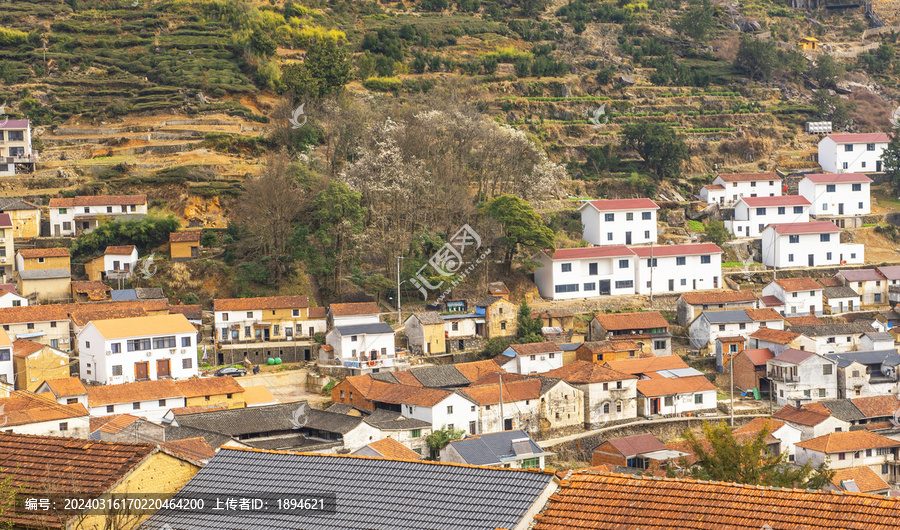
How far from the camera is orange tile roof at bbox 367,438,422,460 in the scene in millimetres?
26812

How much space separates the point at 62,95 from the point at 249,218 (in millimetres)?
16046

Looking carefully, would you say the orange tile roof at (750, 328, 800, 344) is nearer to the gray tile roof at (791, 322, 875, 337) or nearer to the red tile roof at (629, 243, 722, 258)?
the gray tile roof at (791, 322, 875, 337)

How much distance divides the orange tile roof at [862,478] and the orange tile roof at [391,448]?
10504 millimetres

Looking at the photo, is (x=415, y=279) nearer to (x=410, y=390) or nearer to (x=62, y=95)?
(x=410, y=390)

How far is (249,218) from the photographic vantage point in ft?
129

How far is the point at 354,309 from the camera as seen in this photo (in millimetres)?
36875

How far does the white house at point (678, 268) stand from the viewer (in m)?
43.1

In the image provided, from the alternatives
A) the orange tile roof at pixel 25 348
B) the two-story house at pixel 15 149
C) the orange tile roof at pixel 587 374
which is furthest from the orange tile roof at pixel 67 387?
the two-story house at pixel 15 149

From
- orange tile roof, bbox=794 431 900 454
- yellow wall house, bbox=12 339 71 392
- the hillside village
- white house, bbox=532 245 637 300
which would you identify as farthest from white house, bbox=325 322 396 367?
orange tile roof, bbox=794 431 900 454

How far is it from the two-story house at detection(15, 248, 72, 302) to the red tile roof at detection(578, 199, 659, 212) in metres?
21.4

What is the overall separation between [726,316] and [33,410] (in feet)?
79.5

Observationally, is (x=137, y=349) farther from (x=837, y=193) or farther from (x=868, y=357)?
(x=837, y=193)

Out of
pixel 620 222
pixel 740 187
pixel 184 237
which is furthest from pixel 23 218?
pixel 740 187

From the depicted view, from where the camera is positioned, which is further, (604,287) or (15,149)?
(15,149)
